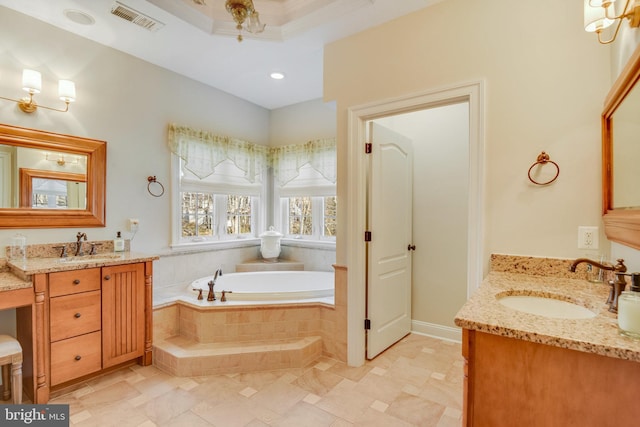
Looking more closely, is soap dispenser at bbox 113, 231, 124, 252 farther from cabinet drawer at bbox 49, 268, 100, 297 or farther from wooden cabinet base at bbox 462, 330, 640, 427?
wooden cabinet base at bbox 462, 330, 640, 427

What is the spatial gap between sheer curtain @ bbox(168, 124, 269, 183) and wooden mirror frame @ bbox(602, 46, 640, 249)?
331cm

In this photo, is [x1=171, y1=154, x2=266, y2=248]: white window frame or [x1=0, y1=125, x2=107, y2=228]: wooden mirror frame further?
[x1=171, y1=154, x2=266, y2=248]: white window frame

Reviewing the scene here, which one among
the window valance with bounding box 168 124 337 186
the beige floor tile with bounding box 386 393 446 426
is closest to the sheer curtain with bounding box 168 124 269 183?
the window valance with bounding box 168 124 337 186

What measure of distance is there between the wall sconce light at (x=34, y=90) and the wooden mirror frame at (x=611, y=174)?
3.29 meters

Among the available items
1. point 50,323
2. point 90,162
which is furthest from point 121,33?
point 50,323

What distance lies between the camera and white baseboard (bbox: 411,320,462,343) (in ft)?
9.72

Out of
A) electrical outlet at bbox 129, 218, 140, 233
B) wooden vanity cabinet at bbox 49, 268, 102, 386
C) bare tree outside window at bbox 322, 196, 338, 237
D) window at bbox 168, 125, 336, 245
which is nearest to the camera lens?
wooden vanity cabinet at bbox 49, 268, 102, 386

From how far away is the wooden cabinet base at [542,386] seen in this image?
2.82 ft

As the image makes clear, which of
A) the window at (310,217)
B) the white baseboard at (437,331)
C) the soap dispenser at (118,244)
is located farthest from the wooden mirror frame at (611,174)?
the soap dispenser at (118,244)

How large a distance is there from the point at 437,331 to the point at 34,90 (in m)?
3.88

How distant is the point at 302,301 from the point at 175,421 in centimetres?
118

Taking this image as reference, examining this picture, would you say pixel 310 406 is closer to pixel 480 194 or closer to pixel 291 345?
pixel 291 345

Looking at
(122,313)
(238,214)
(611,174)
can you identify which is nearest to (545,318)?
(611,174)

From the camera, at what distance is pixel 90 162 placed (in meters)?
2.63
